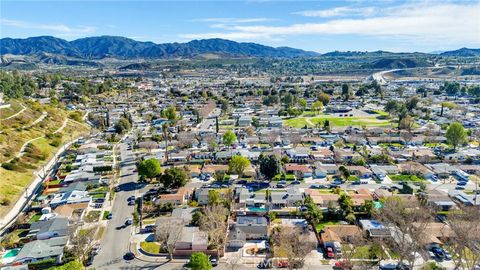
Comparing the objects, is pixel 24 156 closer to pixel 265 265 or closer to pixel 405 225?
pixel 265 265

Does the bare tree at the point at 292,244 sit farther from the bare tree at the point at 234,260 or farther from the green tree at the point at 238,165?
the green tree at the point at 238,165

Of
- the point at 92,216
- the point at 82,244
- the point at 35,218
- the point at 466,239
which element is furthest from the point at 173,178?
the point at 466,239

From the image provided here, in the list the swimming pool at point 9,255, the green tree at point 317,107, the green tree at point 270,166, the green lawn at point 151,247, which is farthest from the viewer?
the green tree at point 317,107

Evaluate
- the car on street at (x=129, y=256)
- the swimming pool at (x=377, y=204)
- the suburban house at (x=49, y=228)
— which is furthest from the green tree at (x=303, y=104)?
the car on street at (x=129, y=256)

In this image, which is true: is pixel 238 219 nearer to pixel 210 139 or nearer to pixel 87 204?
pixel 87 204

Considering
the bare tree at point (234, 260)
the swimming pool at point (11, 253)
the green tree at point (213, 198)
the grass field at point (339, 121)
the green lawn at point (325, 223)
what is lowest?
the swimming pool at point (11, 253)

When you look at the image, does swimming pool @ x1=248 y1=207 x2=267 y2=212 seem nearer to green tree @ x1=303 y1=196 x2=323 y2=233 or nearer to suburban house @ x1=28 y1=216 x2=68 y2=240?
green tree @ x1=303 y1=196 x2=323 y2=233

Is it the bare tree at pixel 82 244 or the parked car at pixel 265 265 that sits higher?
Answer: the bare tree at pixel 82 244

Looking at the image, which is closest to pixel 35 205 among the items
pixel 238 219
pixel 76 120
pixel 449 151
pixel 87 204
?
pixel 87 204
